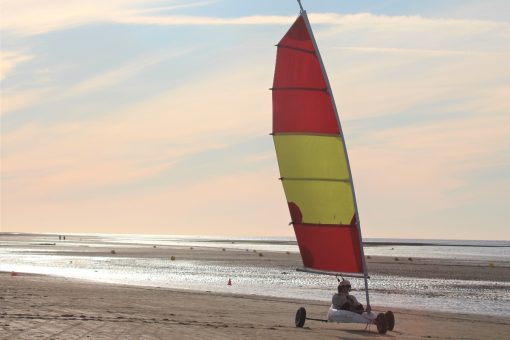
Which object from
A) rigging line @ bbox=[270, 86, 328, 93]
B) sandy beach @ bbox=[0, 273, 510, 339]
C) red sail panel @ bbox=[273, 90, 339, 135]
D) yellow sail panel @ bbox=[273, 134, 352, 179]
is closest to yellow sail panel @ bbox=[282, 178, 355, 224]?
yellow sail panel @ bbox=[273, 134, 352, 179]

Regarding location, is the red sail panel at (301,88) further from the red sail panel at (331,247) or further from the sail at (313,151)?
the red sail panel at (331,247)

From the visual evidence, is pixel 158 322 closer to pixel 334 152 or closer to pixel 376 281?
pixel 334 152

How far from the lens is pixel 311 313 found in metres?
26.0

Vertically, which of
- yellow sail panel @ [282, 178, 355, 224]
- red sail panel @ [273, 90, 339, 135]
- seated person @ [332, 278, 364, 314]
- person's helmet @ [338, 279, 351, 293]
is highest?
red sail panel @ [273, 90, 339, 135]

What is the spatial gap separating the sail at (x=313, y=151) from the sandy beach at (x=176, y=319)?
246 cm

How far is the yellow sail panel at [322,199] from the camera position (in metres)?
20.6

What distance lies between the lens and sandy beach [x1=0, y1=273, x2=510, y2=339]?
17.4 metres

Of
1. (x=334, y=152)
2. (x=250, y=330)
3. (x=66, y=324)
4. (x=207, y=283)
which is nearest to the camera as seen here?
(x=66, y=324)

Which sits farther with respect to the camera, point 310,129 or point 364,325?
point 364,325

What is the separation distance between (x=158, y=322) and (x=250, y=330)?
2.38 meters

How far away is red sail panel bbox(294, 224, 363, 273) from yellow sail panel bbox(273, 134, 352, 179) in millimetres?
1559

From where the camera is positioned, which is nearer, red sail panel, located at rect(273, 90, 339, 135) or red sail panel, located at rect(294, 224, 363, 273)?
red sail panel, located at rect(273, 90, 339, 135)

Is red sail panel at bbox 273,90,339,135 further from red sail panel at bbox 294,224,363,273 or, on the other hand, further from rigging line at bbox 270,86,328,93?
red sail panel at bbox 294,224,363,273

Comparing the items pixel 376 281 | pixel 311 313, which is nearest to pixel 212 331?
pixel 311 313
